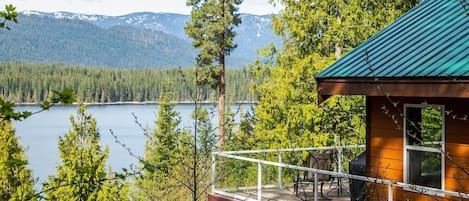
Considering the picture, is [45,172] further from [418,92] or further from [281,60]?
[418,92]

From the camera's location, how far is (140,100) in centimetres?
13388

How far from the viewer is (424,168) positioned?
908 cm

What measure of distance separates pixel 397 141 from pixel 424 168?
515mm

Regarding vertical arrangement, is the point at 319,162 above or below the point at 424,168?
below

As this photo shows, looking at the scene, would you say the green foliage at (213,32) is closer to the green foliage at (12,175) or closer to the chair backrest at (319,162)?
the green foliage at (12,175)

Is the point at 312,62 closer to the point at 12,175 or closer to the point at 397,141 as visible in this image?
the point at 12,175

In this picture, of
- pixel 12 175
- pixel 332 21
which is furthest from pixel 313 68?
pixel 12 175

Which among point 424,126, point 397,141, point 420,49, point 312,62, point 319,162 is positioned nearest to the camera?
point 420,49

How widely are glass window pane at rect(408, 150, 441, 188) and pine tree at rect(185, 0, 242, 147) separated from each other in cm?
2516

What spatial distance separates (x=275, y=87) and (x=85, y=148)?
8064 millimetres

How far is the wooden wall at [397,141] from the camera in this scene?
27.2 ft

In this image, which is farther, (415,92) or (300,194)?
(300,194)

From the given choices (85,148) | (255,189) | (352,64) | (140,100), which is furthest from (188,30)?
(140,100)

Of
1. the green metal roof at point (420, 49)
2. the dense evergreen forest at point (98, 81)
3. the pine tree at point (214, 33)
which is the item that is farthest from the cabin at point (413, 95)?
the dense evergreen forest at point (98, 81)
